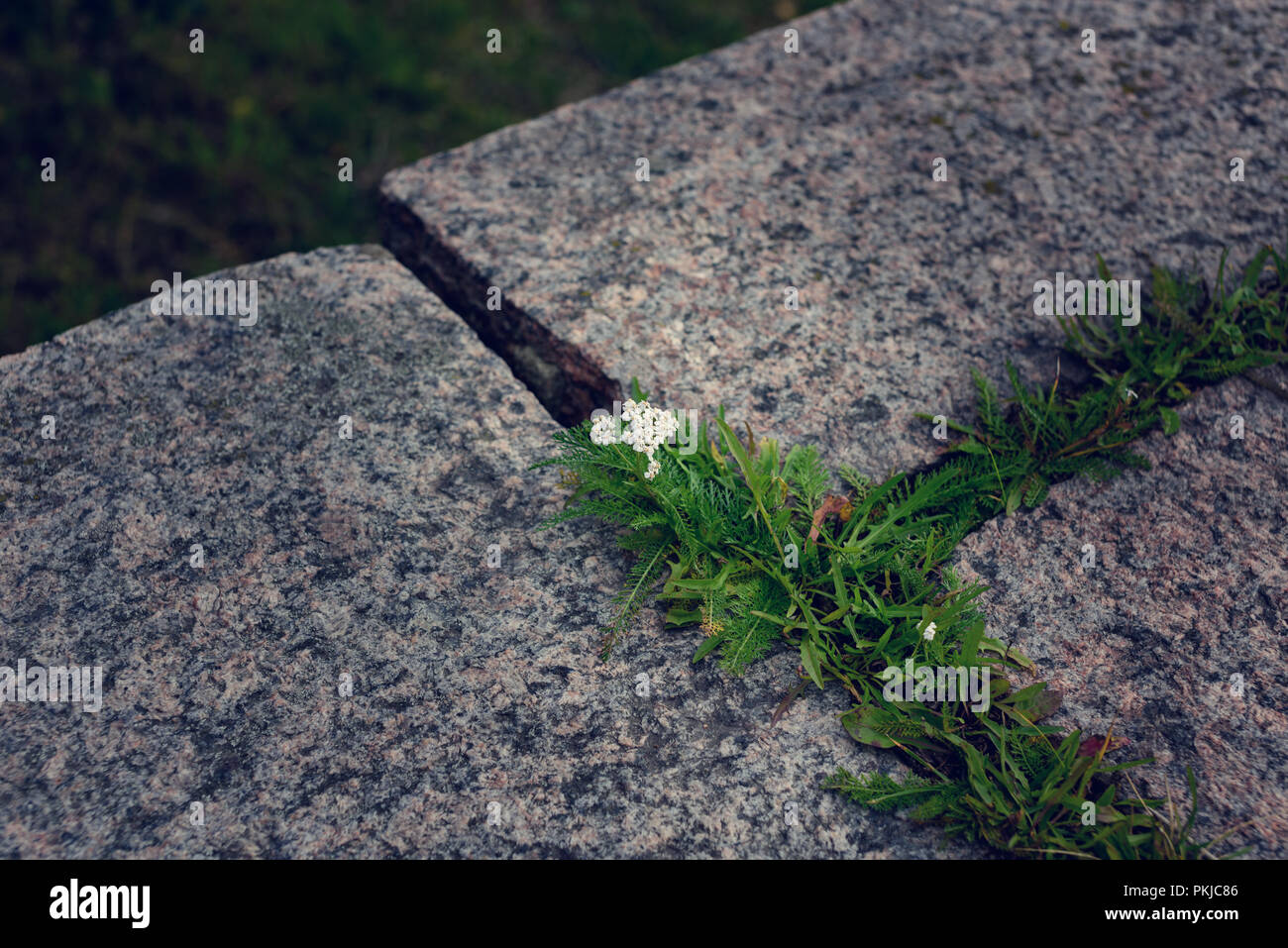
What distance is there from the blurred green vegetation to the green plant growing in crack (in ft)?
7.76

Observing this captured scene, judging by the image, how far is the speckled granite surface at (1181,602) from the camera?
192cm

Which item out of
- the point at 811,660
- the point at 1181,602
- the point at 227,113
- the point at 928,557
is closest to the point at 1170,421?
the point at 1181,602

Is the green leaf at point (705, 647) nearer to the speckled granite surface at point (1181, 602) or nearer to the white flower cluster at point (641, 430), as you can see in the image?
the white flower cluster at point (641, 430)

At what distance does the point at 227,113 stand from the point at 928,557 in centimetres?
357

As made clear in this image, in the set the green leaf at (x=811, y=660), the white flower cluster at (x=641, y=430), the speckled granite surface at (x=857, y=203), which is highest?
the speckled granite surface at (x=857, y=203)

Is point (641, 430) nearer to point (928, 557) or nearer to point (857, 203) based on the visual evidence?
point (928, 557)

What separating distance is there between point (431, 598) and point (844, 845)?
1.05m

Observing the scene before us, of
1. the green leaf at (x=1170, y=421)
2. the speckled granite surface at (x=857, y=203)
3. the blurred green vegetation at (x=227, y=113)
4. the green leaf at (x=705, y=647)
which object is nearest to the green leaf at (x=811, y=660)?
the green leaf at (x=705, y=647)

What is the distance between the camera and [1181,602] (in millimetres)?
2162

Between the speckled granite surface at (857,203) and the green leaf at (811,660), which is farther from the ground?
the speckled granite surface at (857,203)

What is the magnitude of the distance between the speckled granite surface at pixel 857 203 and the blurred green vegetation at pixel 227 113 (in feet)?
3.89

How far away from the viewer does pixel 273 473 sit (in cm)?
230
